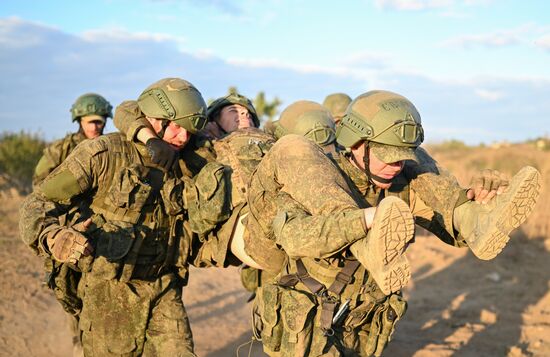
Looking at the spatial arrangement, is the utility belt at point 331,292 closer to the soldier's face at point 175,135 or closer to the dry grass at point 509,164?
the soldier's face at point 175,135

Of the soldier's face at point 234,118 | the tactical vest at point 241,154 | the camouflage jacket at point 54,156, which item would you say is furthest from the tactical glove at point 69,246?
the camouflage jacket at point 54,156

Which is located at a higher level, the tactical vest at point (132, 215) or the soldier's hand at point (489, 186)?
the soldier's hand at point (489, 186)

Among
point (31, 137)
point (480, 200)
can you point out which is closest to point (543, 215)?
point (480, 200)

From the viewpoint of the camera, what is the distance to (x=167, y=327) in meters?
5.16

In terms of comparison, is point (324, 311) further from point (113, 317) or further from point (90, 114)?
Result: point (90, 114)

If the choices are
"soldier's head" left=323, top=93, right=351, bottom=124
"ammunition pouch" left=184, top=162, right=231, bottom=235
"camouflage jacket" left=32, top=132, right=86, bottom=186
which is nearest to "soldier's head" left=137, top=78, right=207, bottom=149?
"ammunition pouch" left=184, top=162, right=231, bottom=235

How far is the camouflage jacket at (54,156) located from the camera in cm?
773

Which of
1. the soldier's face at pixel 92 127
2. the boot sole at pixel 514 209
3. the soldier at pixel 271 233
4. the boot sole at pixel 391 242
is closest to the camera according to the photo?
the boot sole at pixel 391 242

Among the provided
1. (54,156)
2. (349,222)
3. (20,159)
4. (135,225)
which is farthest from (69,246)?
(20,159)

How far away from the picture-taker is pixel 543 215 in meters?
13.8

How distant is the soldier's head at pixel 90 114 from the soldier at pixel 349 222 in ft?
14.2

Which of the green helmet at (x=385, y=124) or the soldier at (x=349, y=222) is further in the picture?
the green helmet at (x=385, y=124)

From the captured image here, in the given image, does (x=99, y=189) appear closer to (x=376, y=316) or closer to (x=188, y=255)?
(x=188, y=255)

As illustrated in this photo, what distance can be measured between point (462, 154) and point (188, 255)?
2051 cm
